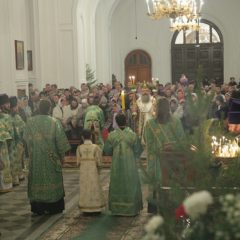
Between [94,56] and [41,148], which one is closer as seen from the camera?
[41,148]

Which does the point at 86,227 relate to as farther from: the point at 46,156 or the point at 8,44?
the point at 8,44

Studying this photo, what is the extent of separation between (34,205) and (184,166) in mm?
5853

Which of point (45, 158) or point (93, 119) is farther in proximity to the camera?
point (93, 119)

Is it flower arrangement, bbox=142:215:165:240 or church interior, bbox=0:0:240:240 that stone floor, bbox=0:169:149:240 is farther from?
flower arrangement, bbox=142:215:165:240

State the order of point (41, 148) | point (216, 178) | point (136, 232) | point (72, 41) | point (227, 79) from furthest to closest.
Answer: point (227, 79) → point (72, 41) → point (41, 148) → point (136, 232) → point (216, 178)

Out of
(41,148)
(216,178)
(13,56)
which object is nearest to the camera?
(216,178)

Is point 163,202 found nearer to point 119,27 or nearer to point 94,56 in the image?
point 94,56

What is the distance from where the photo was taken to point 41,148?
8.21 m

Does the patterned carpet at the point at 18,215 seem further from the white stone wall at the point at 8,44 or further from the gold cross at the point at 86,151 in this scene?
the white stone wall at the point at 8,44

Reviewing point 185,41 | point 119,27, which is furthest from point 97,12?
point 185,41

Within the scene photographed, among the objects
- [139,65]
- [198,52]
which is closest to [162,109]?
[139,65]

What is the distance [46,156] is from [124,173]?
1.18 metres

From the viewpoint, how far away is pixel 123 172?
8008 mm

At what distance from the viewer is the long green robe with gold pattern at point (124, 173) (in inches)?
315
